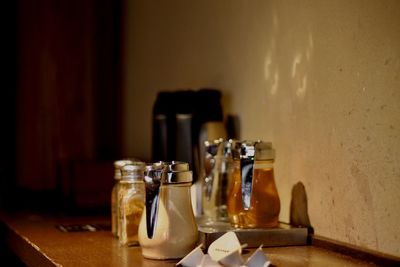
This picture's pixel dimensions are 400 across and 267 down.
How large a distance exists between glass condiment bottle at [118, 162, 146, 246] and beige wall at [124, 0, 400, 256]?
1.26 feet

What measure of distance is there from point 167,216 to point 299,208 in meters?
0.43

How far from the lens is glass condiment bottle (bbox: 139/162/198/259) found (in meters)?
1.38

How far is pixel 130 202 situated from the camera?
159 cm

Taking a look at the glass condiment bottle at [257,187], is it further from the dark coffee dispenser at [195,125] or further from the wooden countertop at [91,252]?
the dark coffee dispenser at [195,125]

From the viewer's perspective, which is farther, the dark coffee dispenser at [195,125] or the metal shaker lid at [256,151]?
the dark coffee dispenser at [195,125]

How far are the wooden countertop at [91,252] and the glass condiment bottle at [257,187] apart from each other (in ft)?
0.28

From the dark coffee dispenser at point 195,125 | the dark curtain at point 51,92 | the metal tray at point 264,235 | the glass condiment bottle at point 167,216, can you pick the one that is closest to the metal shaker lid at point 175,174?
the glass condiment bottle at point 167,216

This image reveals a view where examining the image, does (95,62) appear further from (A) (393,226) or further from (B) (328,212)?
(A) (393,226)

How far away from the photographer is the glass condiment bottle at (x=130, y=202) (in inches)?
61.7

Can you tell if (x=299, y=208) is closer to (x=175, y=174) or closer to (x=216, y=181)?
(x=216, y=181)

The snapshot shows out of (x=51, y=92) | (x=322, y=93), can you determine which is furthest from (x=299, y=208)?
(x=51, y=92)

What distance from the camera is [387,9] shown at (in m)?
1.37

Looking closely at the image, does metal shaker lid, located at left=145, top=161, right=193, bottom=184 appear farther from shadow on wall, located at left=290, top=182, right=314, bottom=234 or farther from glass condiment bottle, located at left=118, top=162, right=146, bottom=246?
shadow on wall, located at left=290, top=182, right=314, bottom=234

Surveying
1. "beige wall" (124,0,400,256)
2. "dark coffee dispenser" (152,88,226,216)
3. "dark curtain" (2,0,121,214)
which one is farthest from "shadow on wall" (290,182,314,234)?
"dark curtain" (2,0,121,214)
